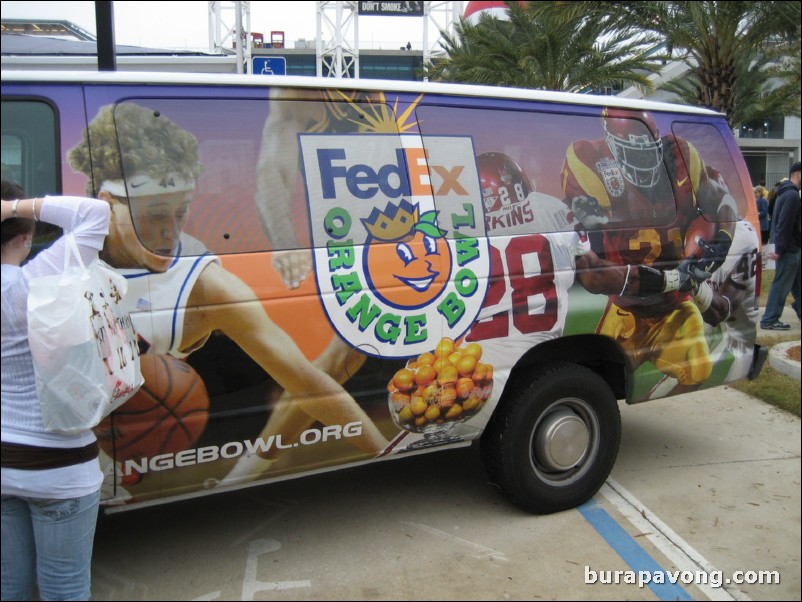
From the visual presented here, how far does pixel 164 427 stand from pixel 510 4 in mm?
16946

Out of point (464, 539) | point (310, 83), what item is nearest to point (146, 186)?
point (310, 83)

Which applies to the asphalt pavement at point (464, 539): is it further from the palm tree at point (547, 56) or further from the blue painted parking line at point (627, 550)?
the palm tree at point (547, 56)

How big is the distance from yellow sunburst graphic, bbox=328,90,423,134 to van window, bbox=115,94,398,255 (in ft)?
0.50

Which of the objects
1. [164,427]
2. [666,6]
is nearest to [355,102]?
[164,427]

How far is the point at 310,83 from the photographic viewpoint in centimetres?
329

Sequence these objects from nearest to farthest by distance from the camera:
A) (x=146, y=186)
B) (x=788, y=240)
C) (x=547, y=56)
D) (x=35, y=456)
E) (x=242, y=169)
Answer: (x=35, y=456), (x=146, y=186), (x=242, y=169), (x=788, y=240), (x=547, y=56)

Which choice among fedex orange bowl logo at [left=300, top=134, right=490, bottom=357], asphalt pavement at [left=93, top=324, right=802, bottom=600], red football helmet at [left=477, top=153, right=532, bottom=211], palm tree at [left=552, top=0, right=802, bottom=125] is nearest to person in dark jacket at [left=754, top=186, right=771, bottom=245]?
palm tree at [left=552, top=0, right=802, bottom=125]

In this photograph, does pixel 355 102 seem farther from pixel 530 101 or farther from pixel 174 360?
pixel 174 360

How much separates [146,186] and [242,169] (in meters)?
0.40

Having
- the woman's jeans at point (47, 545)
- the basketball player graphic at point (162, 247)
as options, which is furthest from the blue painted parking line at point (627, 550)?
the woman's jeans at point (47, 545)

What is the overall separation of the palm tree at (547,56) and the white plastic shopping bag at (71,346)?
14233 millimetres

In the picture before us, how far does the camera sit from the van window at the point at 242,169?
295 cm

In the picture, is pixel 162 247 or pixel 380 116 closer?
pixel 162 247

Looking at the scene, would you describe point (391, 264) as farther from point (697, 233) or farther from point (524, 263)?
point (697, 233)
